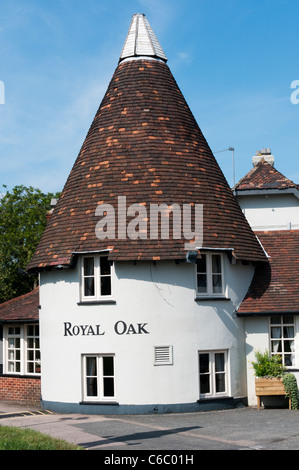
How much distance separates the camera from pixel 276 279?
20438mm

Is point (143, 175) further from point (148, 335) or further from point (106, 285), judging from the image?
point (148, 335)

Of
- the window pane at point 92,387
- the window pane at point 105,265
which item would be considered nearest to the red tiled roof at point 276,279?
the window pane at point 105,265

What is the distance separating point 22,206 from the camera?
4500cm

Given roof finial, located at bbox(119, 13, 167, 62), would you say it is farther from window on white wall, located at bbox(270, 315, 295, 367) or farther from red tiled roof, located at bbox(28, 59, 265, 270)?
window on white wall, located at bbox(270, 315, 295, 367)

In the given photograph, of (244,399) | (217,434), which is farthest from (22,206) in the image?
(217,434)

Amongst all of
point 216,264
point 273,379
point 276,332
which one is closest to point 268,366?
point 273,379

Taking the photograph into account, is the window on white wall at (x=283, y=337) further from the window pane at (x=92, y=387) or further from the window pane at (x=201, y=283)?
the window pane at (x=92, y=387)

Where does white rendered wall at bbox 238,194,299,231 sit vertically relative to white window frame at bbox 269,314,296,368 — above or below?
above

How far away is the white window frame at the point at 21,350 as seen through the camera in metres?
22.9

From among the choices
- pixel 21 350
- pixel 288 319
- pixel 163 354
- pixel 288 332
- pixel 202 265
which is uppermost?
pixel 202 265

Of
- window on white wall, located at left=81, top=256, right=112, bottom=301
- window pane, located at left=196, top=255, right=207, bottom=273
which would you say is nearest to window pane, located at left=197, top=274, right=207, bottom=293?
window pane, located at left=196, top=255, right=207, bottom=273

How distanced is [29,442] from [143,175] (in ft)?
31.6

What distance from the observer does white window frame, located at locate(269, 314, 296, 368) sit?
64.5ft

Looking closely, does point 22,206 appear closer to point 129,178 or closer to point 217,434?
point 129,178
